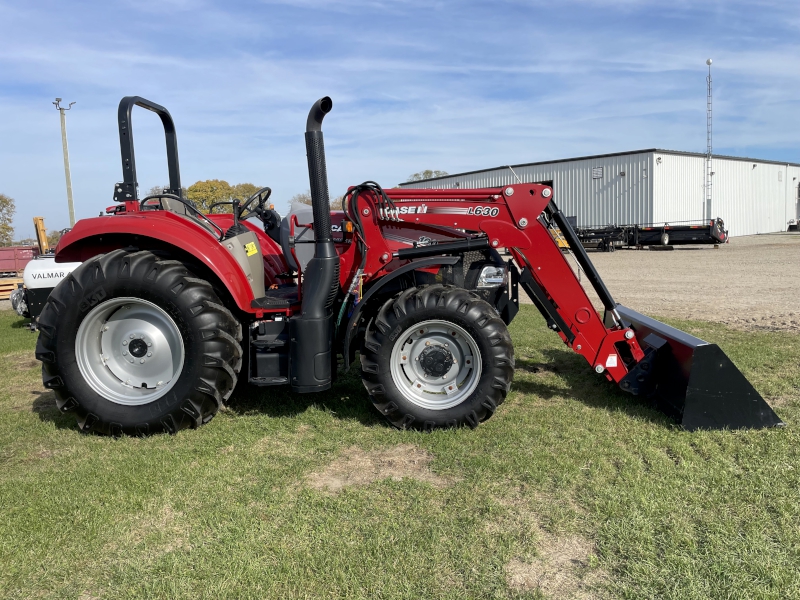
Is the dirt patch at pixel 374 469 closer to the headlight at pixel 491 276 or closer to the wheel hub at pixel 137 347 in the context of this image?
the headlight at pixel 491 276

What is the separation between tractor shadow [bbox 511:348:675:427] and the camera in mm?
4395

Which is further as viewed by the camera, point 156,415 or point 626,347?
point 626,347

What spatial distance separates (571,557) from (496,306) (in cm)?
229

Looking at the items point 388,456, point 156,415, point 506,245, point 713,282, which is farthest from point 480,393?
point 713,282

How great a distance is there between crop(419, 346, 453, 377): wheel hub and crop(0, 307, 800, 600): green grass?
1.41ft

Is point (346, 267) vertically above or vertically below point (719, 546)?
above

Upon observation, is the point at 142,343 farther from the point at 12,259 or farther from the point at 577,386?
the point at 12,259

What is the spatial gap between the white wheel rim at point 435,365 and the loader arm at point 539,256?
61 cm

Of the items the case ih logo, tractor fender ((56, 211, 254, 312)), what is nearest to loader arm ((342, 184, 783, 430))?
the case ih logo

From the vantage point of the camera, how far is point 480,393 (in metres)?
4.00

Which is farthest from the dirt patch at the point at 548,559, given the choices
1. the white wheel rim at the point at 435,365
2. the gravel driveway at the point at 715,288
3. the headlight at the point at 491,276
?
the gravel driveway at the point at 715,288

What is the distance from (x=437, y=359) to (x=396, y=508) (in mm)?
1266

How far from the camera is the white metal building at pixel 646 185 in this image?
2941 centimetres

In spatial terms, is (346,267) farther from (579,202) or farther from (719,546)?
(579,202)
